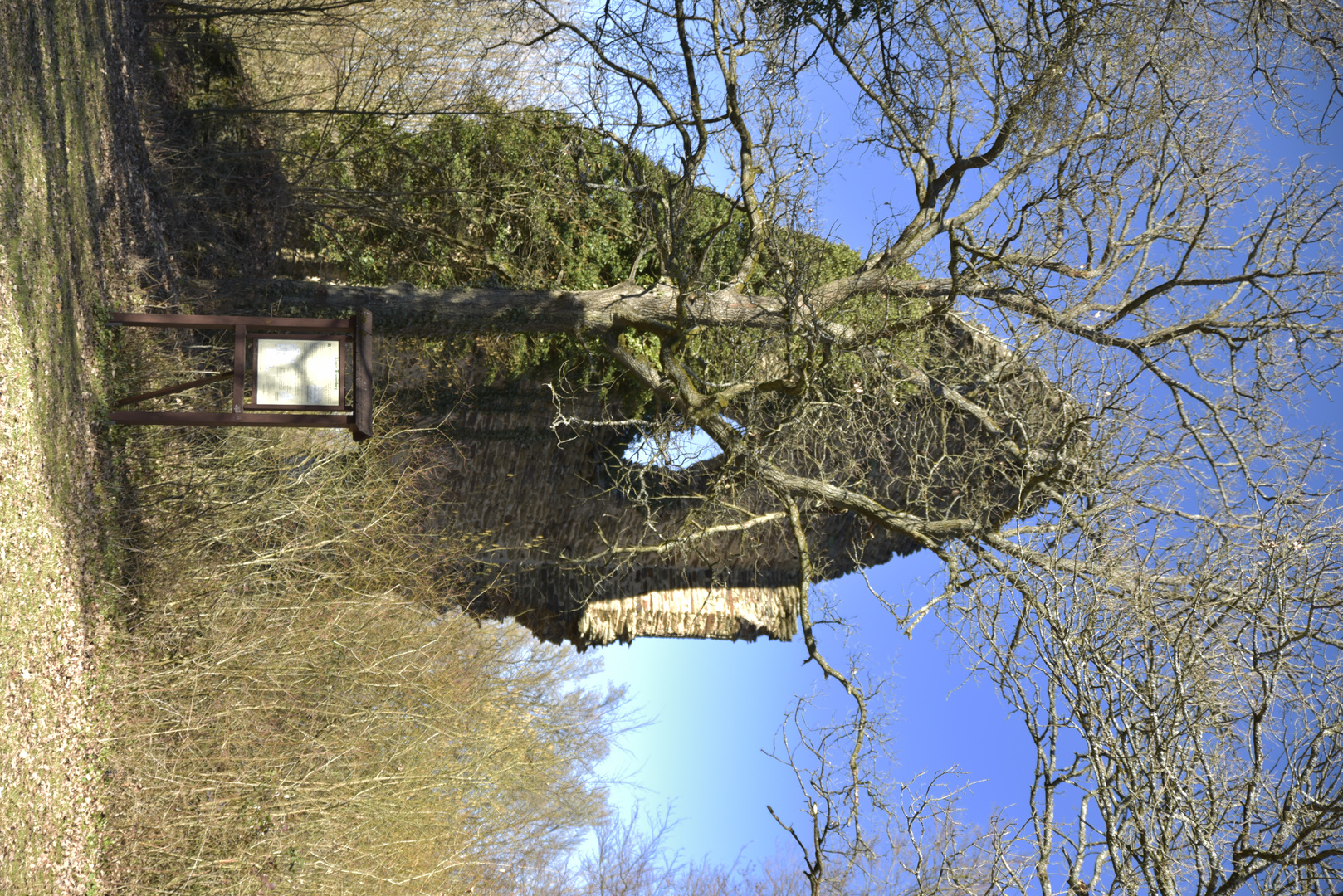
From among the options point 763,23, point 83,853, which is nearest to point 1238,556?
point 763,23

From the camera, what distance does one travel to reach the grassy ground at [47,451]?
5656mm

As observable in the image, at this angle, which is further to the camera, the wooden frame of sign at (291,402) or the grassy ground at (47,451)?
the wooden frame of sign at (291,402)

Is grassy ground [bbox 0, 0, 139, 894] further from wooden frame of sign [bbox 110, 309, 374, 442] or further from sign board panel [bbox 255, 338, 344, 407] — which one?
sign board panel [bbox 255, 338, 344, 407]

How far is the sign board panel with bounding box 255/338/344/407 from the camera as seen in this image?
20.7 feet

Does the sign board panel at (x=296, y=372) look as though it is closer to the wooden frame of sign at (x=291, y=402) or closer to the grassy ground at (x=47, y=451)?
the wooden frame of sign at (x=291, y=402)

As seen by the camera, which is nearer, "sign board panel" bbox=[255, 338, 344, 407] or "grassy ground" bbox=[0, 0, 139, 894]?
"grassy ground" bbox=[0, 0, 139, 894]

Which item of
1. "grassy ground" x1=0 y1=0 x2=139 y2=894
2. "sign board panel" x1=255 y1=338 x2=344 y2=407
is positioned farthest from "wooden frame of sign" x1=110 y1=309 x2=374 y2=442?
"grassy ground" x1=0 y1=0 x2=139 y2=894

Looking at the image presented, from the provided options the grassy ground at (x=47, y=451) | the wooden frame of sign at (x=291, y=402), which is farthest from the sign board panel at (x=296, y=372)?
the grassy ground at (x=47, y=451)

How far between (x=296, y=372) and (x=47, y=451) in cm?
160

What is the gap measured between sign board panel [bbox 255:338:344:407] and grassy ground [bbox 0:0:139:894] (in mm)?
1329

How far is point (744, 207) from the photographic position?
28.6 feet

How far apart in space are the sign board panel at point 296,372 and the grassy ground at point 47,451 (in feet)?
4.36

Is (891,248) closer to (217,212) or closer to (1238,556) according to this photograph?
(1238,556)

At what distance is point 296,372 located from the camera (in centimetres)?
633
